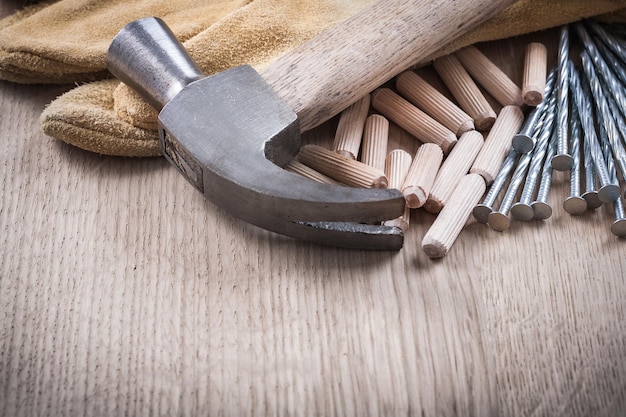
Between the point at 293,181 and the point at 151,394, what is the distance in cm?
44

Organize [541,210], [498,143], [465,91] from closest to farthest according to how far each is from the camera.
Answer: [541,210]
[498,143]
[465,91]

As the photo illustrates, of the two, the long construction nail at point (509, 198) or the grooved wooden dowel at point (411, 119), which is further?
the grooved wooden dowel at point (411, 119)

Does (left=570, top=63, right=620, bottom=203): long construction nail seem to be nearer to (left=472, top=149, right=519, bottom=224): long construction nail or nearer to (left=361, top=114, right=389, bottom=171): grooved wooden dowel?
(left=472, top=149, right=519, bottom=224): long construction nail

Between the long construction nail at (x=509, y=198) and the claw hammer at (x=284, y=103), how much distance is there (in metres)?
0.20

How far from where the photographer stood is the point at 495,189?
1.50 m

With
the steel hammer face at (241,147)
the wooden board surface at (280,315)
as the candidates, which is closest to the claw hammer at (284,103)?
the steel hammer face at (241,147)

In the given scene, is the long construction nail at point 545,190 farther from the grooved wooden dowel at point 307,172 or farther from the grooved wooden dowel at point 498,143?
the grooved wooden dowel at point 307,172

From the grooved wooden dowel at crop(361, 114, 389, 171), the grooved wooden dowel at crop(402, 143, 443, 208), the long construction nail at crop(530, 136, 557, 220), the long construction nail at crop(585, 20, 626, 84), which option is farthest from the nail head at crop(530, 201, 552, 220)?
the long construction nail at crop(585, 20, 626, 84)

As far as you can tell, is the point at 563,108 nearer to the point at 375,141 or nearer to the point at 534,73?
the point at 534,73

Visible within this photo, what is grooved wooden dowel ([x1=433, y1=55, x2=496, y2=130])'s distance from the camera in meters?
1.63

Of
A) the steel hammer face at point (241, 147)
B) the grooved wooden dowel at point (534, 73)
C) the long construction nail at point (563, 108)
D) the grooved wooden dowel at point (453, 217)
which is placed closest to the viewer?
the steel hammer face at point (241, 147)

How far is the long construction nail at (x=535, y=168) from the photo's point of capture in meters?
1.46

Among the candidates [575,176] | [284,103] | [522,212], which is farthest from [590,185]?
[284,103]

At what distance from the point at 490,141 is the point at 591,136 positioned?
0.21m
